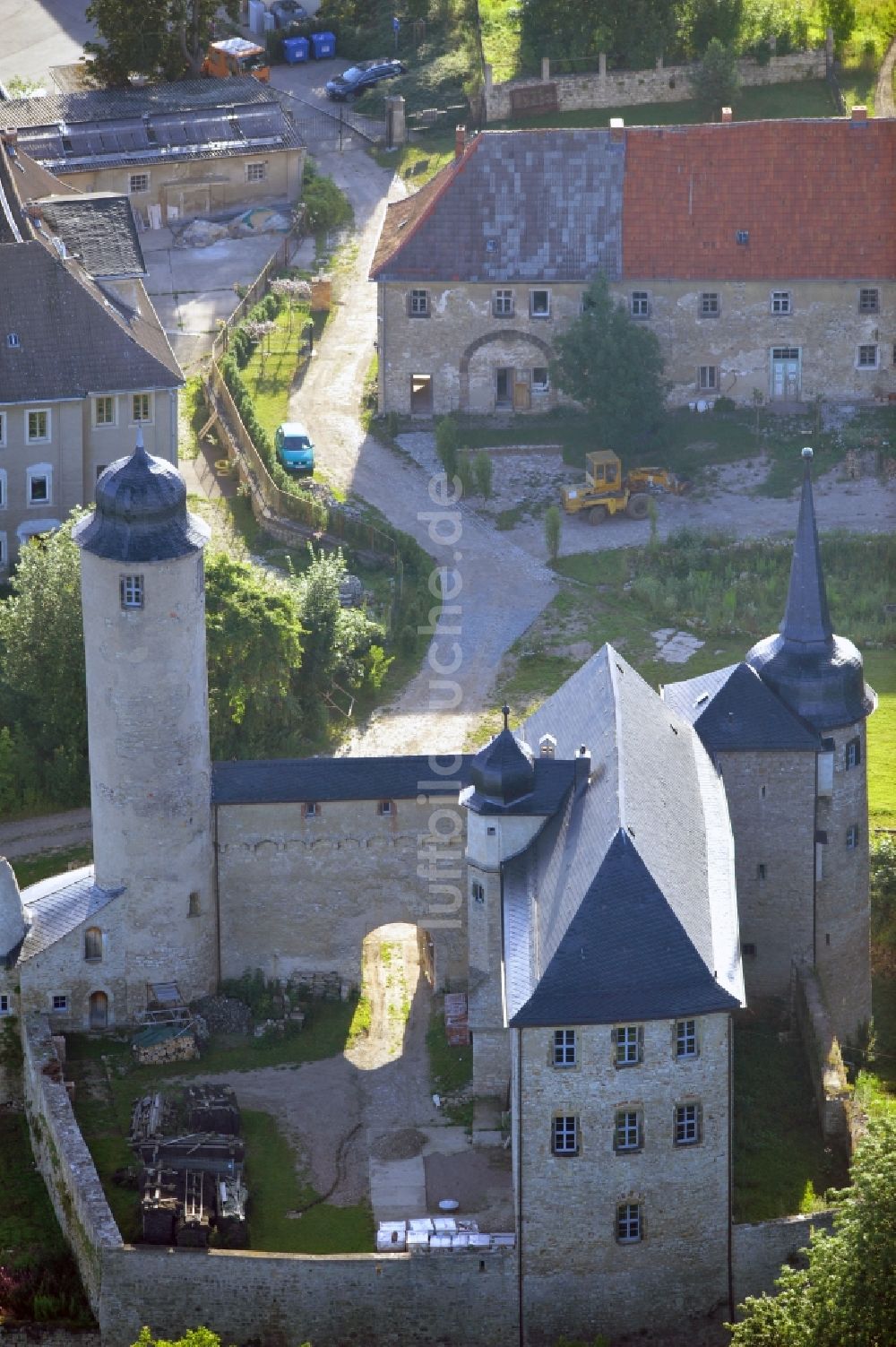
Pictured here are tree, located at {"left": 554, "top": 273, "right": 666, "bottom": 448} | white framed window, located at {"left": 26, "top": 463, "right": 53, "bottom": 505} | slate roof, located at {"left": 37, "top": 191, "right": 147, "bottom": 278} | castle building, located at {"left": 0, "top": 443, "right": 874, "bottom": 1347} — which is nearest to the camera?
castle building, located at {"left": 0, "top": 443, "right": 874, "bottom": 1347}

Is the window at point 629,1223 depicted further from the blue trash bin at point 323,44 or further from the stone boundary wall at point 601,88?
the blue trash bin at point 323,44

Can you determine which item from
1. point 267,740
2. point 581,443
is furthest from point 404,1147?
point 581,443

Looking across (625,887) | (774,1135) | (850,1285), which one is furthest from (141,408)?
(850,1285)

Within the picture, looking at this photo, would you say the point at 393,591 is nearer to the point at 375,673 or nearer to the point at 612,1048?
the point at 375,673

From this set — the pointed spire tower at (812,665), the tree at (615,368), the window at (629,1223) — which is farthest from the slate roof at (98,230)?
the window at (629,1223)

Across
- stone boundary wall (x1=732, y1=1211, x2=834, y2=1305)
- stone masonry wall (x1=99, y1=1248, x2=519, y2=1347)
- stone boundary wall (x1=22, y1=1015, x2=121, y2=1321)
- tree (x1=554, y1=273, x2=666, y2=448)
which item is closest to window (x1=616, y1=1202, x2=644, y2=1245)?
stone boundary wall (x1=732, y1=1211, x2=834, y2=1305)

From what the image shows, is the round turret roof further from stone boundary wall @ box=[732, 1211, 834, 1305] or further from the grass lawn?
stone boundary wall @ box=[732, 1211, 834, 1305]
